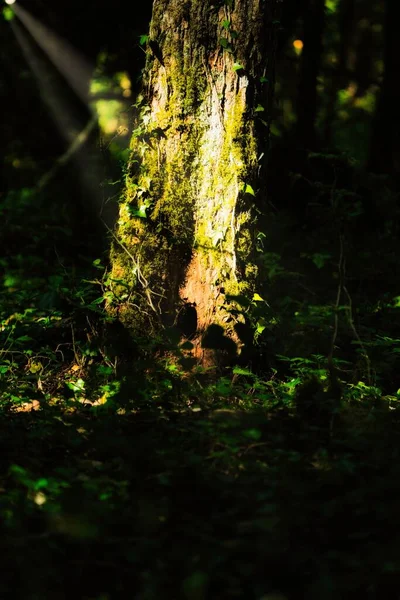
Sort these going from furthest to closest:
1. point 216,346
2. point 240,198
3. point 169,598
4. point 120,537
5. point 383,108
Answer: point 383,108 < point 240,198 < point 216,346 < point 120,537 < point 169,598

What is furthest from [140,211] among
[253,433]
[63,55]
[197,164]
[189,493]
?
[63,55]

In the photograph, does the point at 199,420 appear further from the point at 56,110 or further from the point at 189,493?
the point at 56,110

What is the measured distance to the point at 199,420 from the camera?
3674 millimetres

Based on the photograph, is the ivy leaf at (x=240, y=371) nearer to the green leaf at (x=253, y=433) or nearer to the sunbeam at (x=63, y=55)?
the green leaf at (x=253, y=433)

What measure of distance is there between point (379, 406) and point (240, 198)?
184 centimetres

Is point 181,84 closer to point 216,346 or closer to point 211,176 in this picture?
point 211,176

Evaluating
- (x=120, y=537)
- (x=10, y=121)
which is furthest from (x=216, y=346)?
(x=10, y=121)

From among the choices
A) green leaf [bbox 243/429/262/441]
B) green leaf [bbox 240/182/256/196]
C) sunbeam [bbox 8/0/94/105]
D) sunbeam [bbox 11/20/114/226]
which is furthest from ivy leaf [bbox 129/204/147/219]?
sunbeam [bbox 8/0/94/105]

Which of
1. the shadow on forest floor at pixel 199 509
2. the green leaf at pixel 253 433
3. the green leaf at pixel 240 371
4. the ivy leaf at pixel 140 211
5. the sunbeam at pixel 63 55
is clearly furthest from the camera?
the sunbeam at pixel 63 55

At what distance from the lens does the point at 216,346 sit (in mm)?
3842

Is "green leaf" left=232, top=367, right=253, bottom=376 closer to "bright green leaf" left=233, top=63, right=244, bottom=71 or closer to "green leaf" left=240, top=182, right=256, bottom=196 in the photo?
"green leaf" left=240, top=182, right=256, bottom=196

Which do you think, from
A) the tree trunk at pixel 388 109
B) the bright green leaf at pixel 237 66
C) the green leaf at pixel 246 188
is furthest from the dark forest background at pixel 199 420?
the tree trunk at pixel 388 109

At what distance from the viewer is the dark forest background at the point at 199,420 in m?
2.47

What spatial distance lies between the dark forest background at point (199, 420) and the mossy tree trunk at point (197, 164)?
223 millimetres
